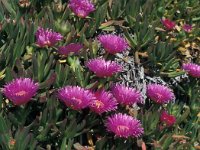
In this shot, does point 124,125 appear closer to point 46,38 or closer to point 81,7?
point 46,38

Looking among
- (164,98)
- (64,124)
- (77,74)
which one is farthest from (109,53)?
(64,124)

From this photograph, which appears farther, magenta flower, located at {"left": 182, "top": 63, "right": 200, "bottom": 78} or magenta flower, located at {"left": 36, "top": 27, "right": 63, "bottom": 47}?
magenta flower, located at {"left": 182, "top": 63, "right": 200, "bottom": 78}

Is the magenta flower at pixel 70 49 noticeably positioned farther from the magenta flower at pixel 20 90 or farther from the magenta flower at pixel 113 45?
the magenta flower at pixel 20 90

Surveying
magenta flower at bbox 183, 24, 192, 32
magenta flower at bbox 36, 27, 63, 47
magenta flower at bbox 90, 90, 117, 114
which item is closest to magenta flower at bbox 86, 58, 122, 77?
magenta flower at bbox 90, 90, 117, 114

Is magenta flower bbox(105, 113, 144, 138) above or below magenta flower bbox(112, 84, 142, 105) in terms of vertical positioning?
below

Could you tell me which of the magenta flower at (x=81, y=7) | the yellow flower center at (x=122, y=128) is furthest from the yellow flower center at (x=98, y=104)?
the magenta flower at (x=81, y=7)

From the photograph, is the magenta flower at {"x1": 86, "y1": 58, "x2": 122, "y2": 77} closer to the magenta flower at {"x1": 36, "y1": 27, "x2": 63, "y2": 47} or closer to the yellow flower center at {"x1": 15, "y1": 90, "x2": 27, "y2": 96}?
the magenta flower at {"x1": 36, "y1": 27, "x2": 63, "y2": 47}
